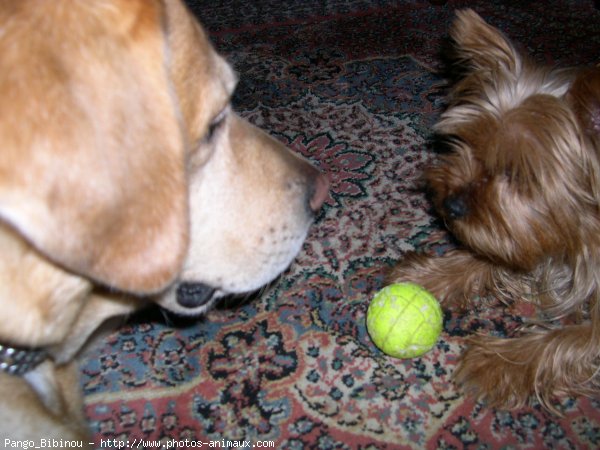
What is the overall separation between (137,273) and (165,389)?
0.83 metres

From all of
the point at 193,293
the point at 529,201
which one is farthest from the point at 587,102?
the point at 193,293

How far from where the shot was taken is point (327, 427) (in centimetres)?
145

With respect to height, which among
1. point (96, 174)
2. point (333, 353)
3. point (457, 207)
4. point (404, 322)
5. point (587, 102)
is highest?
point (96, 174)

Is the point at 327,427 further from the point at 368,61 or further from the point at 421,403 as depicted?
the point at 368,61

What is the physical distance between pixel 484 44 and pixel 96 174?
140 centimetres

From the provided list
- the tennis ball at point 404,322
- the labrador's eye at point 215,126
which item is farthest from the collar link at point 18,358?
the tennis ball at point 404,322

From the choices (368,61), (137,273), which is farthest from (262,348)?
(368,61)

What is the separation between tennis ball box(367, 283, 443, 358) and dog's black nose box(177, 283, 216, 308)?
54 centimetres

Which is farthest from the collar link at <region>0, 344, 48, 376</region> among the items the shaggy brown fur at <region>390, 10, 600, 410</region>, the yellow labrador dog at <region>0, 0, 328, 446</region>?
the shaggy brown fur at <region>390, 10, 600, 410</region>

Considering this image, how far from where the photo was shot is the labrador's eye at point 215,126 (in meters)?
1.12

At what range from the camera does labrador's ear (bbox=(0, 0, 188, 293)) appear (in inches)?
27.5

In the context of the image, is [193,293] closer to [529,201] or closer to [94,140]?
[94,140]

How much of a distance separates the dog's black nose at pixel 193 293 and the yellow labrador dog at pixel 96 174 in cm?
3

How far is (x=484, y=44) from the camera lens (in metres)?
1.69
